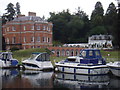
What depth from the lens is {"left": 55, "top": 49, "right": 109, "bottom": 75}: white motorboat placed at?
29938 millimetres

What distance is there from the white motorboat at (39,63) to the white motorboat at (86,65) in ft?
7.49

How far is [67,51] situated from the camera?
61.6 m

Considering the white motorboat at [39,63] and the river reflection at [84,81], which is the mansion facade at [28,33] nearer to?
the white motorboat at [39,63]

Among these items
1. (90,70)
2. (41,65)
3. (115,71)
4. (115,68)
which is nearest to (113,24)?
(115,68)

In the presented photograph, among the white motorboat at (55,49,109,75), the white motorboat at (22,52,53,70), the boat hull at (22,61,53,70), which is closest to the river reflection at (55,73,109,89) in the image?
the white motorboat at (55,49,109,75)

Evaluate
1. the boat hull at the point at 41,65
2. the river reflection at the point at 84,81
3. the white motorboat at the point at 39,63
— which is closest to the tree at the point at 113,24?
the river reflection at the point at 84,81

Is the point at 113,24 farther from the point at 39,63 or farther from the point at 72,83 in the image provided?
the point at 39,63

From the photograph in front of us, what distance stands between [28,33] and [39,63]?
103 ft

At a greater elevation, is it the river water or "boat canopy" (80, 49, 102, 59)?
"boat canopy" (80, 49, 102, 59)

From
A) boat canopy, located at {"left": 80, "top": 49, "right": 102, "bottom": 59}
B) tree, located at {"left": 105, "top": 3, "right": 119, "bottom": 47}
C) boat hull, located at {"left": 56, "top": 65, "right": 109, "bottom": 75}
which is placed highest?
tree, located at {"left": 105, "top": 3, "right": 119, "bottom": 47}

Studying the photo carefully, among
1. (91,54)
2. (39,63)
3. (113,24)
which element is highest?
(113,24)

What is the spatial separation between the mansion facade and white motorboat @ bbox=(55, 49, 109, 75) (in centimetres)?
3229

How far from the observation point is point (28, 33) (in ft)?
214

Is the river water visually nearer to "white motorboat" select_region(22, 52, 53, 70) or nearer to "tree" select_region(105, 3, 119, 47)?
"tree" select_region(105, 3, 119, 47)
